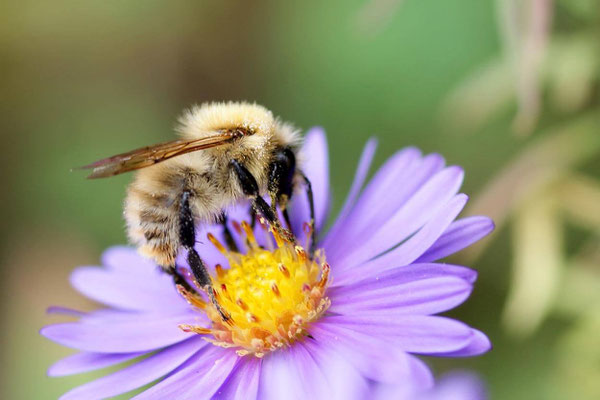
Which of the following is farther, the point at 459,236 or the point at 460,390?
the point at 459,236

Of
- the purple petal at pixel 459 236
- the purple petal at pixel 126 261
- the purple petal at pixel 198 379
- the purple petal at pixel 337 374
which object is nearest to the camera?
the purple petal at pixel 337 374

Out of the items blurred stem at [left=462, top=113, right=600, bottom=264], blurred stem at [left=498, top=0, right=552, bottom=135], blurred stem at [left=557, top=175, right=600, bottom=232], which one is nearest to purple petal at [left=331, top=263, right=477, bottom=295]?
blurred stem at [left=498, top=0, right=552, bottom=135]

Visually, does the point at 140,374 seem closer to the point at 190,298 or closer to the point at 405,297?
the point at 190,298

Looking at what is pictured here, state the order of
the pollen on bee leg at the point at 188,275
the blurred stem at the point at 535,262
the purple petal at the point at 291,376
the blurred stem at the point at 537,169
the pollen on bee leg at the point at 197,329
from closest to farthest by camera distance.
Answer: the purple petal at the point at 291,376, the pollen on bee leg at the point at 197,329, the pollen on bee leg at the point at 188,275, the blurred stem at the point at 535,262, the blurred stem at the point at 537,169

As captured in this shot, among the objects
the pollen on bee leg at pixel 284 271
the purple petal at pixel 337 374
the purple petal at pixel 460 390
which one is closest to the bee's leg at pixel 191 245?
the pollen on bee leg at pixel 284 271

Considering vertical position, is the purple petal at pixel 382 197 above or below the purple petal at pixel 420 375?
above

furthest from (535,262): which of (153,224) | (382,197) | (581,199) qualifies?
(153,224)

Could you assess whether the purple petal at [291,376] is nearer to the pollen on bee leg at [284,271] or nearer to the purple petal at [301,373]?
the purple petal at [301,373]
